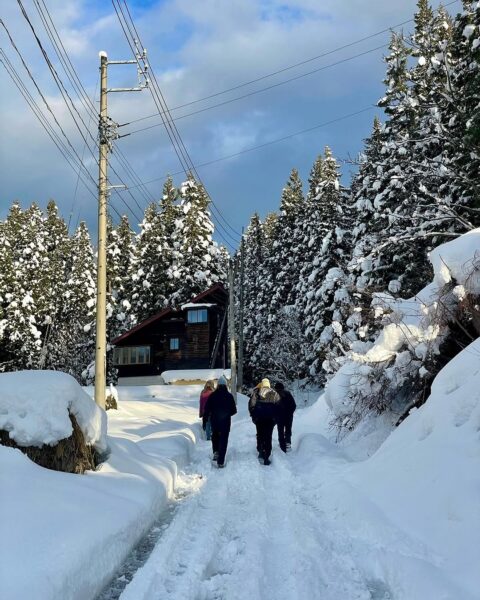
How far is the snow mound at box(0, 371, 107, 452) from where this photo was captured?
537 cm

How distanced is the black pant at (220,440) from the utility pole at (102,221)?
3.81m

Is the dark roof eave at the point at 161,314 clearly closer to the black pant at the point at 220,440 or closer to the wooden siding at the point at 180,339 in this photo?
the wooden siding at the point at 180,339

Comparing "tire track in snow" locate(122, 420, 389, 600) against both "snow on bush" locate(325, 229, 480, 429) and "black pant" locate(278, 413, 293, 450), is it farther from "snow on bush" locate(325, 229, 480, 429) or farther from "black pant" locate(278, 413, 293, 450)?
"black pant" locate(278, 413, 293, 450)

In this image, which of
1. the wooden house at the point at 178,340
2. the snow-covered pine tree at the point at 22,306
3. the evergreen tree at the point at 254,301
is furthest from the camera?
the evergreen tree at the point at 254,301

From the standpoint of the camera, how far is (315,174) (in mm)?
43719

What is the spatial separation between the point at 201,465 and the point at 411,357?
Answer: 15.2 feet

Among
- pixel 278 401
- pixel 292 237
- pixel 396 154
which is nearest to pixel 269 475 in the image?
pixel 278 401

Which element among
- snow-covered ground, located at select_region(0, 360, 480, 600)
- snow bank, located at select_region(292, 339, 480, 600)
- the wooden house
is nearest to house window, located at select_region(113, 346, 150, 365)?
the wooden house

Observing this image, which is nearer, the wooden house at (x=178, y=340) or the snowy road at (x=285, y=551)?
the snowy road at (x=285, y=551)

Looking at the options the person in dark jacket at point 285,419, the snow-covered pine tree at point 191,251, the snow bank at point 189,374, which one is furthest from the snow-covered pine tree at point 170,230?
the person in dark jacket at point 285,419

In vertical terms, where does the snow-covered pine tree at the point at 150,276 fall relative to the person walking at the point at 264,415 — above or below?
above

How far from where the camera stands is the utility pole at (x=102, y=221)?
42.1ft

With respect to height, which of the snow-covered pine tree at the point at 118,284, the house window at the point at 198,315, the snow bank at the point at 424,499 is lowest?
the snow bank at the point at 424,499

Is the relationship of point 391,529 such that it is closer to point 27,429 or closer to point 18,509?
point 18,509
